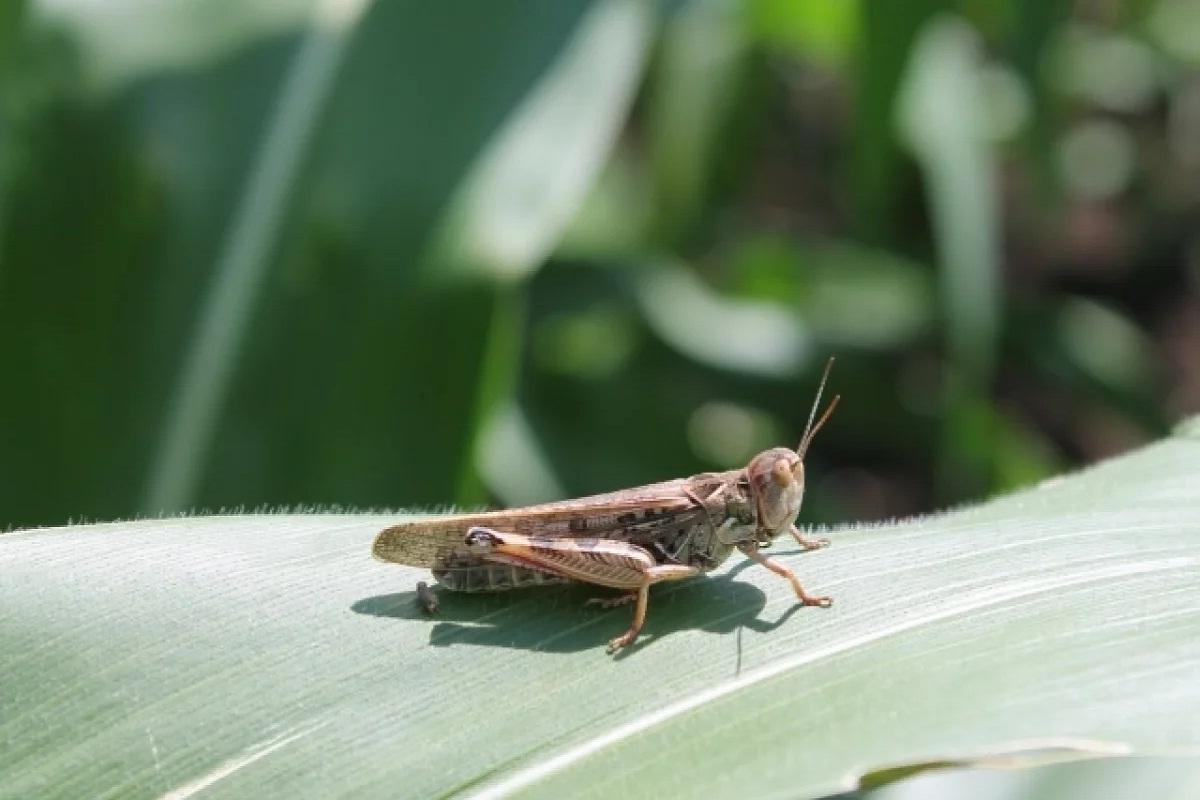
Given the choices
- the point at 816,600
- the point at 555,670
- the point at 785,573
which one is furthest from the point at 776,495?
the point at 555,670

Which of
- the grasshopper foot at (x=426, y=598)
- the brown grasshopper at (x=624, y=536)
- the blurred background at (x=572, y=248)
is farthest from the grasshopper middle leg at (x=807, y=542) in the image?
the blurred background at (x=572, y=248)

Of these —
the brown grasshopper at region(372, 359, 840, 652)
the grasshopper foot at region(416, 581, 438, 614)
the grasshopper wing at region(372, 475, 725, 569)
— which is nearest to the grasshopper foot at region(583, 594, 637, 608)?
the brown grasshopper at region(372, 359, 840, 652)

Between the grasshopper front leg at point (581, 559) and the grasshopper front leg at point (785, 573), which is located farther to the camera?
the grasshopper front leg at point (581, 559)

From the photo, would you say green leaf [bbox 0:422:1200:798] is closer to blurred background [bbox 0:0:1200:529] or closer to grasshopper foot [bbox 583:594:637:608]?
grasshopper foot [bbox 583:594:637:608]

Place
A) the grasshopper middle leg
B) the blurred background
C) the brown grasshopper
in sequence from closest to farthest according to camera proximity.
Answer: the brown grasshopper → the grasshopper middle leg → the blurred background

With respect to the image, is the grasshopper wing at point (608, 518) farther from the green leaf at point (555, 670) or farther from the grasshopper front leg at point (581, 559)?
the green leaf at point (555, 670)

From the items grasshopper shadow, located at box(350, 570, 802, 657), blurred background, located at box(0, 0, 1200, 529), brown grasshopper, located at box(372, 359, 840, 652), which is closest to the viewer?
grasshopper shadow, located at box(350, 570, 802, 657)

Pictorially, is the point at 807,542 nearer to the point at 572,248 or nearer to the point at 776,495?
the point at 776,495

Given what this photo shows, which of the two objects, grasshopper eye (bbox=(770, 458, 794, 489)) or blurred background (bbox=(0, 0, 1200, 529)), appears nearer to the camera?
grasshopper eye (bbox=(770, 458, 794, 489))
